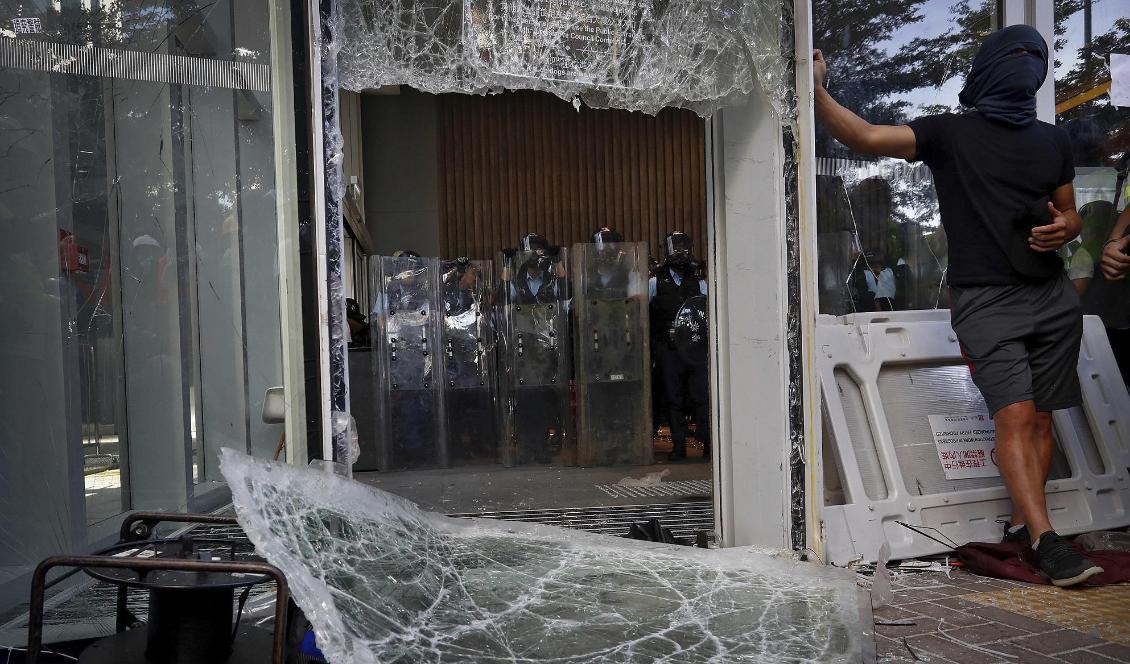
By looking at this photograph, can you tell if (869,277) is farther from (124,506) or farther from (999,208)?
(124,506)

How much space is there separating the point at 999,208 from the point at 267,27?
2.46 metres

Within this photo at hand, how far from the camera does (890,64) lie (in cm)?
413

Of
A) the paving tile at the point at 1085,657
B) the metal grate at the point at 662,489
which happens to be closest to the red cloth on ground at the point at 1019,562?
the paving tile at the point at 1085,657

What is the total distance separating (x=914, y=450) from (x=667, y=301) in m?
3.47

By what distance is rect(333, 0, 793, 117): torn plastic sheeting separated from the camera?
256 centimetres

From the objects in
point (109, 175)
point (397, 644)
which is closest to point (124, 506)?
point (109, 175)

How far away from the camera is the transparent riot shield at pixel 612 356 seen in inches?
256

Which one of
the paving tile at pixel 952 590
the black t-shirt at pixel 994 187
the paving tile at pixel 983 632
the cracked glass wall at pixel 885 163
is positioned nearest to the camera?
the paving tile at pixel 983 632

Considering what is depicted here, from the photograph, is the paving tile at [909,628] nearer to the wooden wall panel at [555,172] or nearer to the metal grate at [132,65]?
the metal grate at [132,65]

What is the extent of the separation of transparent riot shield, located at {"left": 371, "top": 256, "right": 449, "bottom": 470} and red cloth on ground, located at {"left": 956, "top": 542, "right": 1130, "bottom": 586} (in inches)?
164

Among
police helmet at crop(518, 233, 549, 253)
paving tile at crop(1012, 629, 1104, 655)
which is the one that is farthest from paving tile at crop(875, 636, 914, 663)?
police helmet at crop(518, 233, 549, 253)

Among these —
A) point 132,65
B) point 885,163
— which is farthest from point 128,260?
point 885,163

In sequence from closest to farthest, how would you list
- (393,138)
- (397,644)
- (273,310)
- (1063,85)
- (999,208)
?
1. (397,644)
2. (273,310)
3. (999,208)
4. (1063,85)
5. (393,138)

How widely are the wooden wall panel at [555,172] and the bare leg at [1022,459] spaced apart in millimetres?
9225
